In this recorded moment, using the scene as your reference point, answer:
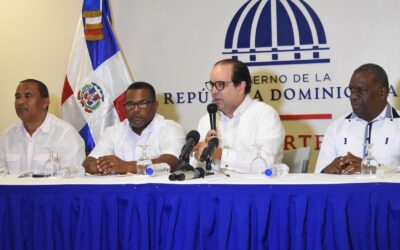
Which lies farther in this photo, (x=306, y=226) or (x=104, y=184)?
(x=104, y=184)

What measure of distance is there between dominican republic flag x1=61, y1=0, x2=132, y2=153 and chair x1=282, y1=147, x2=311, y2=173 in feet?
5.32

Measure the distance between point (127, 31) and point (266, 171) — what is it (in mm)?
2607

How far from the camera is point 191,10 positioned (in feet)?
15.9

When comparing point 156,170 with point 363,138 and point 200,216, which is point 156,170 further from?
point 363,138

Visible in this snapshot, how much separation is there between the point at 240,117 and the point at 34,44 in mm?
2334

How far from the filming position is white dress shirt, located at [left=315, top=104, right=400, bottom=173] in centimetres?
352

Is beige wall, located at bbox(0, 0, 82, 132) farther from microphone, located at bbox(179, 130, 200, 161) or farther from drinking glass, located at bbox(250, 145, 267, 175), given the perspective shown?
drinking glass, located at bbox(250, 145, 267, 175)

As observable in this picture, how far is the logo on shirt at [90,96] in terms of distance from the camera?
16.0 ft

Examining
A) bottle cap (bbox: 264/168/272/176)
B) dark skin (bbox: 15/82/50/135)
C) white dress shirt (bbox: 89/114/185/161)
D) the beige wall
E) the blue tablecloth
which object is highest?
the beige wall

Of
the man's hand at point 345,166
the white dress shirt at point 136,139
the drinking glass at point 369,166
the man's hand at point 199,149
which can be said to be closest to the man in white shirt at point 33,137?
the white dress shirt at point 136,139

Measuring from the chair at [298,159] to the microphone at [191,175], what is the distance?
1029 mm

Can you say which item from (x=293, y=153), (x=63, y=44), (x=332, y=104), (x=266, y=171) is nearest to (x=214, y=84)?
(x=293, y=153)

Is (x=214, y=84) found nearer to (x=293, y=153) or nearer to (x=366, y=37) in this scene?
(x=293, y=153)

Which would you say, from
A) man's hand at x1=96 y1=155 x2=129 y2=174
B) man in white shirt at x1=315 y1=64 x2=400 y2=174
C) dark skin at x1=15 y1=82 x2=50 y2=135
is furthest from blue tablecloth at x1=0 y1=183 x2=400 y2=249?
dark skin at x1=15 y1=82 x2=50 y2=135
